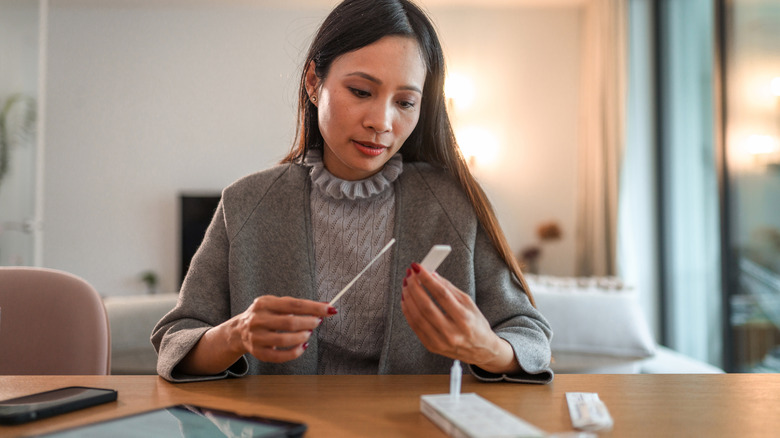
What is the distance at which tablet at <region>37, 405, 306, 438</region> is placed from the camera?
1.83 ft

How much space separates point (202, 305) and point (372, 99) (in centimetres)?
41

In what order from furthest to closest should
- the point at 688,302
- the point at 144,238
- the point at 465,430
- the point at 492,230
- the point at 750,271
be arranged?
the point at 144,238
the point at 688,302
the point at 750,271
the point at 492,230
the point at 465,430

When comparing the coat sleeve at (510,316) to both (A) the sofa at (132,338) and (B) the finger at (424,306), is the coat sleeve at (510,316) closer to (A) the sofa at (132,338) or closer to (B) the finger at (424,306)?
(B) the finger at (424,306)

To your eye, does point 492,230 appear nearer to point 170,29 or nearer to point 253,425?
point 253,425

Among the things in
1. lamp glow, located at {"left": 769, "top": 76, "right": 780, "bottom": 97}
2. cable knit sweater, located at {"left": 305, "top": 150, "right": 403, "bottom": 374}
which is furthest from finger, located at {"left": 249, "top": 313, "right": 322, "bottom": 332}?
lamp glow, located at {"left": 769, "top": 76, "right": 780, "bottom": 97}

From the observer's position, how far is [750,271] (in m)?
3.16

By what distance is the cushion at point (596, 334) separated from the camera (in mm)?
2176

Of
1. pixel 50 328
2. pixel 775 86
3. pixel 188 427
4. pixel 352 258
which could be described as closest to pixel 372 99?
pixel 352 258

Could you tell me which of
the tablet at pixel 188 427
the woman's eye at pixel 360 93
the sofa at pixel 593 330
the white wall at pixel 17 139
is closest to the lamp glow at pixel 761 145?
the sofa at pixel 593 330

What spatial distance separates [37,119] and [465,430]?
4.39 m

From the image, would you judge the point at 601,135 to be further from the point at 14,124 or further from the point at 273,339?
the point at 273,339

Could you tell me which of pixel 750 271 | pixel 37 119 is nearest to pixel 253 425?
pixel 750 271

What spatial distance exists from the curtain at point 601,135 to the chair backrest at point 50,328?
3.98m

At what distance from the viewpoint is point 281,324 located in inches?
28.9
